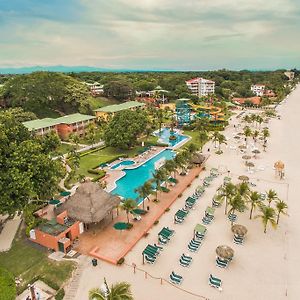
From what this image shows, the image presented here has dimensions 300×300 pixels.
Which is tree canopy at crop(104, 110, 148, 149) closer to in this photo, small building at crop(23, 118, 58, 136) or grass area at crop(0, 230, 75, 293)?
small building at crop(23, 118, 58, 136)

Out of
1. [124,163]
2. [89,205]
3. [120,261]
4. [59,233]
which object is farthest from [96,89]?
[120,261]

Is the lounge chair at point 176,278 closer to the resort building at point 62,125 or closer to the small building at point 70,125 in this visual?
the resort building at point 62,125

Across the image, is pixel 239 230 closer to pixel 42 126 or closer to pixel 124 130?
pixel 124 130

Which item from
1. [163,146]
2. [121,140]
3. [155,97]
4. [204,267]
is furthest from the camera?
[155,97]

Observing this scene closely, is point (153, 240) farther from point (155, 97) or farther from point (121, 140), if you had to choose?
point (155, 97)

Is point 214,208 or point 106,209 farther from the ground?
point 106,209

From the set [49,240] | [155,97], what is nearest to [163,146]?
[49,240]

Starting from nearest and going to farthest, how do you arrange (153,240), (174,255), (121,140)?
(174,255) < (153,240) < (121,140)
